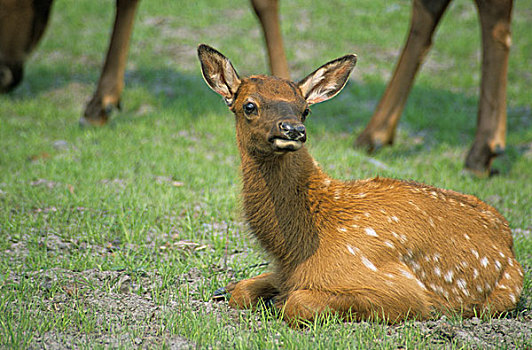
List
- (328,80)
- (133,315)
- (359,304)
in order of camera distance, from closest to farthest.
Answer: (359,304)
(133,315)
(328,80)

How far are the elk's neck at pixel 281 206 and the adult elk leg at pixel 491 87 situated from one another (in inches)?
152

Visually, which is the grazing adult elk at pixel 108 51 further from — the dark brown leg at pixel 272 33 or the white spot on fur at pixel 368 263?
the white spot on fur at pixel 368 263

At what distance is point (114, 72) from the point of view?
8320 millimetres

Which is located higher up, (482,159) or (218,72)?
(218,72)

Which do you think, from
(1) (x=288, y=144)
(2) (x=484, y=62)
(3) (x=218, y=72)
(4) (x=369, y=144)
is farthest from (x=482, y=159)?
(1) (x=288, y=144)

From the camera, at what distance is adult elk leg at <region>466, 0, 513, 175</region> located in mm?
6691

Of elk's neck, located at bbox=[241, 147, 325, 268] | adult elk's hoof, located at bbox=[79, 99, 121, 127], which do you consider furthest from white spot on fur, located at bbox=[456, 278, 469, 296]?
adult elk's hoof, located at bbox=[79, 99, 121, 127]

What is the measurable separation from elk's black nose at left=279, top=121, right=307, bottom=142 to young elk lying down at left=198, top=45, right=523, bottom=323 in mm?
57

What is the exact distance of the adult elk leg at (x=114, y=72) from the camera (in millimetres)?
8148

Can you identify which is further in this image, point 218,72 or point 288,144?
point 218,72

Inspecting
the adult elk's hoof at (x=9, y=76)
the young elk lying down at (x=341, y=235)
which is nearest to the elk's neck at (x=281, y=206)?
the young elk lying down at (x=341, y=235)

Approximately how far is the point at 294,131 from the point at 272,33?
4.50 metres

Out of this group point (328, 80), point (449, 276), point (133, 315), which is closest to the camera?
point (133, 315)

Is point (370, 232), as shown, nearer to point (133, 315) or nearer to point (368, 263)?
point (368, 263)
